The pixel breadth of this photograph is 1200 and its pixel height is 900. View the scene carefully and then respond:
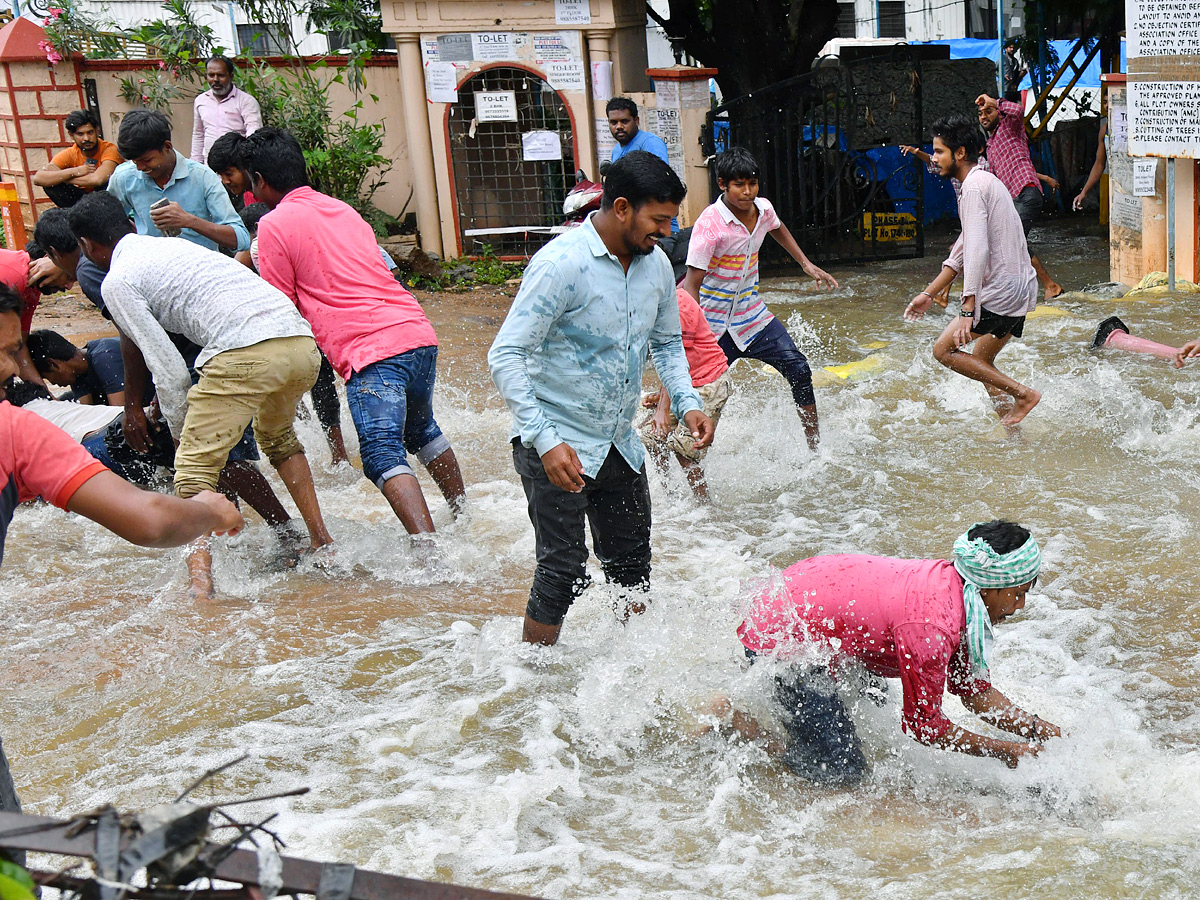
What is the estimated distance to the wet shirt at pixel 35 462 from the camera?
2.42 meters

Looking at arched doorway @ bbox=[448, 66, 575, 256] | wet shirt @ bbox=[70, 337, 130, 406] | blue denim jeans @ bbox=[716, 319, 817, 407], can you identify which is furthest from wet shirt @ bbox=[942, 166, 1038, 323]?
arched doorway @ bbox=[448, 66, 575, 256]

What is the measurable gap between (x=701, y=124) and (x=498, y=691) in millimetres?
9115

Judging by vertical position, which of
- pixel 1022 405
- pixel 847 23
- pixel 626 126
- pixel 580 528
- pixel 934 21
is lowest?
pixel 1022 405

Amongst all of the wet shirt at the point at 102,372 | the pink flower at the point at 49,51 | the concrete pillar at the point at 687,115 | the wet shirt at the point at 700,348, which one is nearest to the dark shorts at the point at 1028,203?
the concrete pillar at the point at 687,115

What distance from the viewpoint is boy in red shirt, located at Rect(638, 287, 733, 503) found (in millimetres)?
5766

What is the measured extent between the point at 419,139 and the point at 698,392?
314 inches

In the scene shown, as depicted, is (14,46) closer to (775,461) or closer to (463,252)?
(463,252)

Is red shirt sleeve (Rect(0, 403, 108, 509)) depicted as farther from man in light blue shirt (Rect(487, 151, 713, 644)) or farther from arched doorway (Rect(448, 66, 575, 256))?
arched doorway (Rect(448, 66, 575, 256))

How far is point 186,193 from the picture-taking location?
6.21m

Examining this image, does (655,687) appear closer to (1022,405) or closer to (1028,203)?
(1022,405)

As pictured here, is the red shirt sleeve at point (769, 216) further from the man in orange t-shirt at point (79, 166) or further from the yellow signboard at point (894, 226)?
the yellow signboard at point (894, 226)

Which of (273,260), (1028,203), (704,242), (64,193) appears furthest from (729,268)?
(64,193)

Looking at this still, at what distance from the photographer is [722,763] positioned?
11.9 ft

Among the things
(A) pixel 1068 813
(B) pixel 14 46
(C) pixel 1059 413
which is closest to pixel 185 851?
(A) pixel 1068 813
